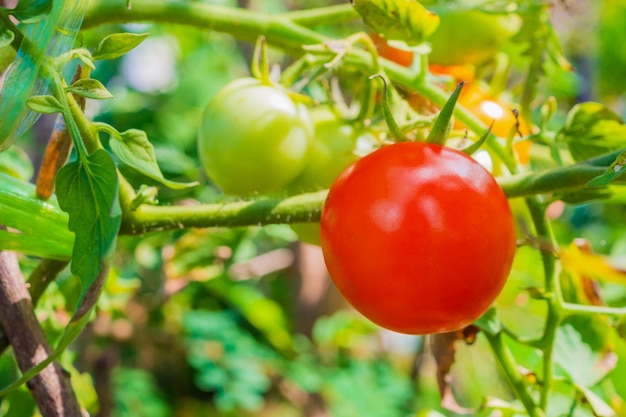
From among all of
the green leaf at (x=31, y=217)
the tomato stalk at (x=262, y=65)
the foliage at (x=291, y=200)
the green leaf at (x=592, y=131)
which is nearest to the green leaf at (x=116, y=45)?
the foliage at (x=291, y=200)

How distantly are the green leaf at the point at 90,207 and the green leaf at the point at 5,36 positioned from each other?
0.24 ft


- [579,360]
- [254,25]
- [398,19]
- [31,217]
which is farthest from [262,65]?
[579,360]

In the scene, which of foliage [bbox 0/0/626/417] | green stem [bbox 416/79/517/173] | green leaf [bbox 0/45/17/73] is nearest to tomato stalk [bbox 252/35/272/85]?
foliage [bbox 0/0/626/417]

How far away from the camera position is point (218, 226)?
50 centimetres

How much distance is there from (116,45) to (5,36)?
57mm

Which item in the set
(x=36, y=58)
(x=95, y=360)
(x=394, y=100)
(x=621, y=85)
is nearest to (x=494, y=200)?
(x=394, y=100)

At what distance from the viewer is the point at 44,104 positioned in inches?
Result: 14.3

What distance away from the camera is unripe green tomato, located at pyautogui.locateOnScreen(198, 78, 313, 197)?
59cm

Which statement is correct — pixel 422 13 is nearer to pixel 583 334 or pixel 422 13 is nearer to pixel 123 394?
pixel 583 334

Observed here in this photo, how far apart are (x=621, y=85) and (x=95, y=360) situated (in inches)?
64.2

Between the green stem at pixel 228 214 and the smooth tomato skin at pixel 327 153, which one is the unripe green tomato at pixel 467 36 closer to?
the smooth tomato skin at pixel 327 153

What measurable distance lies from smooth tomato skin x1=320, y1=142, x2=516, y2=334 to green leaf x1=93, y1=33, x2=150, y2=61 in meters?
0.15

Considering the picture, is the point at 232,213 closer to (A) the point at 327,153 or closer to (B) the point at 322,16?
(A) the point at 327,153

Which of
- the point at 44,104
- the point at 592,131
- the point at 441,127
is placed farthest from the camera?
the point at 592,131
